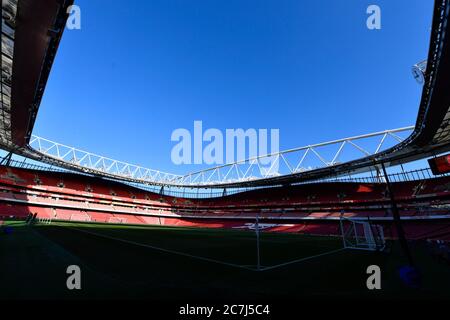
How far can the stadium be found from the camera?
6.95m

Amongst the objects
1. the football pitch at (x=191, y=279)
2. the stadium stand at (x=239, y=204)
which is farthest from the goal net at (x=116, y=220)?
the football pitch at (x=191, y=279)

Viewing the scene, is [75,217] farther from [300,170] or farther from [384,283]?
[384,283]

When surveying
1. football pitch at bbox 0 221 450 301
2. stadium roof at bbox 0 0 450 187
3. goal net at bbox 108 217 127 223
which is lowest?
football pitch at bbox 0 221 450 301

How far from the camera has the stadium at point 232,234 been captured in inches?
273

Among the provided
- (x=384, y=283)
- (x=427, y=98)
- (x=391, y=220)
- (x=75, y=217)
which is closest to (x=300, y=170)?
(x=391, y=220)

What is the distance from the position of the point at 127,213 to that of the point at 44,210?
19.4m

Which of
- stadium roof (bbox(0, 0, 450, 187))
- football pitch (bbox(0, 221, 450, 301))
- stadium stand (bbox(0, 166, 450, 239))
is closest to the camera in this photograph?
football pitch (bbox(0, 221, 450, 301))

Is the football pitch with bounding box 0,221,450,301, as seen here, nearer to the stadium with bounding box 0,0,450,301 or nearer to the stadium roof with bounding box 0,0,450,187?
the stadium with bounding box 0,0,450,301

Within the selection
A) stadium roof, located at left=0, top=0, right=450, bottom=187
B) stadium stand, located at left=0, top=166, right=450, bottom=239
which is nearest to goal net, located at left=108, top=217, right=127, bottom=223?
stadium stand, located at left=0, top=166, right=450, bottom=239

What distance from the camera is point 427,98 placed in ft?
58.9

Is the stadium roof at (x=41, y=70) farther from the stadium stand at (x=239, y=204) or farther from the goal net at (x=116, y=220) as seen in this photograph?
the goal net at (x=116, y=220)

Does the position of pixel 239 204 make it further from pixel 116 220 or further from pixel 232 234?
pixel 232 234

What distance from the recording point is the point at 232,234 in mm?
31406
